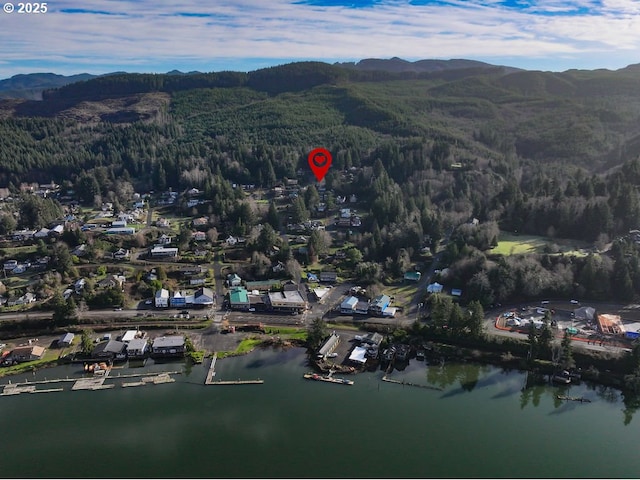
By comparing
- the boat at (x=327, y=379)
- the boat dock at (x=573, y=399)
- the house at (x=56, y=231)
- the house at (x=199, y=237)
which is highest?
the house at (x=56, y=231)

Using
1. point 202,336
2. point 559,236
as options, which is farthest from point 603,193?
point 202,336

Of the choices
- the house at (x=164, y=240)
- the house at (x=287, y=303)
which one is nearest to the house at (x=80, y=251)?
the house at (x=164, y=240)

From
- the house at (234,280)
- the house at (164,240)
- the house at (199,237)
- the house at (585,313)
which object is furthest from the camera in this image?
the house at (199,237)

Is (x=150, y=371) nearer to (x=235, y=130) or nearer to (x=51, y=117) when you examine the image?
(x=235, y=130)

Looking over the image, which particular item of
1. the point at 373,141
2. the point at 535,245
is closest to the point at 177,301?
the point at 535,245

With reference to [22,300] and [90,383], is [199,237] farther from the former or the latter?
[90,383]

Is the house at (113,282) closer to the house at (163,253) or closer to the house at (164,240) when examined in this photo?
the house at (163,253)
